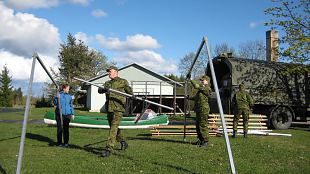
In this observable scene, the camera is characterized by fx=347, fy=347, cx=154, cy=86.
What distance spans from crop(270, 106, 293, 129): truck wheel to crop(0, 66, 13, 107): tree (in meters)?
53.0

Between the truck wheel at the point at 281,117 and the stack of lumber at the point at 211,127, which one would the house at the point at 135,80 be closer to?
the truck wheel at the point at 281,117

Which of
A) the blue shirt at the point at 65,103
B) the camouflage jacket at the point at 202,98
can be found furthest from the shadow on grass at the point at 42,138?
the camouflage jacket at the point at 202,98

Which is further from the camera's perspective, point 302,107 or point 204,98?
point 302,107

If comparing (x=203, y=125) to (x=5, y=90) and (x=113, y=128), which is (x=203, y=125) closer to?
(x=113, y=128)

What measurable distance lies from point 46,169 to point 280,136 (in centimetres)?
1000

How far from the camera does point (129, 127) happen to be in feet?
53.2

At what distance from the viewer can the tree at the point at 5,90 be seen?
195 feet

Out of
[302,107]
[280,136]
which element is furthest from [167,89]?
[280,136]

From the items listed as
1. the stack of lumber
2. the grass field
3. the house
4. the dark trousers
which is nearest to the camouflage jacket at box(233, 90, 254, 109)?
the stack of lumber

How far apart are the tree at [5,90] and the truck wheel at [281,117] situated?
5300cm

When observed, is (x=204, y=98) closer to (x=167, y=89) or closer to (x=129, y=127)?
(x=129, y=127)

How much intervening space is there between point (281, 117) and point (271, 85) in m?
1.66

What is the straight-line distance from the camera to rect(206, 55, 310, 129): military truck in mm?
16016

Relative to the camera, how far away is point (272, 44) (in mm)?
22609
